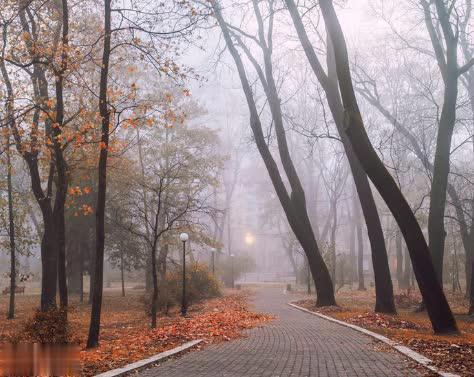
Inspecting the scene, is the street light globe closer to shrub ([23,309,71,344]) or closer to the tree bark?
the tree bark

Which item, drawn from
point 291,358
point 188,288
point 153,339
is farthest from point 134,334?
point 188,288

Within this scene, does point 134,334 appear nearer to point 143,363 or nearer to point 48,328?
point 48,328

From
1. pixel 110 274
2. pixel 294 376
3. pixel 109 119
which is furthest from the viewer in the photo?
pixel 110 274

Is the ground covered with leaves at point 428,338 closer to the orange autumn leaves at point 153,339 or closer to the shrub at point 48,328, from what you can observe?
the orange autumn leaves at point 153,339

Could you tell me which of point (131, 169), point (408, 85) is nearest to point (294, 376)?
point (131, 169)

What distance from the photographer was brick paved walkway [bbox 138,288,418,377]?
6441 mm

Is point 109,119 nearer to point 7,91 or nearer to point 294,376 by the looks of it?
point 7,91

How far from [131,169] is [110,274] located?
29747 millimetres

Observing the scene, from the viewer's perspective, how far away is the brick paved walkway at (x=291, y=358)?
6441 mm

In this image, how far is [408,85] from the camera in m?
26.8

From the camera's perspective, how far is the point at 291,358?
7.43 metres

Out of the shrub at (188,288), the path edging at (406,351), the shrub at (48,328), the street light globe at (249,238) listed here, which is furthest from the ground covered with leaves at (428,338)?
the street light globe at (249,238)

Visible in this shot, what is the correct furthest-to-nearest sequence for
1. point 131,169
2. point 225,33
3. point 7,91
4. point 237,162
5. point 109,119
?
point 237,162, point 131,169, point 225,33, point 7,91, point 109,119

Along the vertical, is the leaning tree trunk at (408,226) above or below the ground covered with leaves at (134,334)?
above
